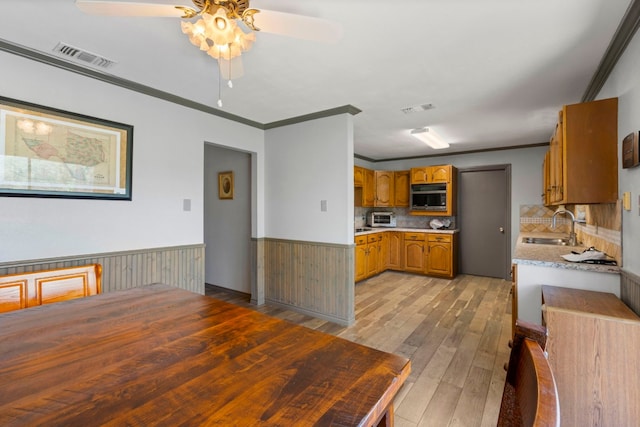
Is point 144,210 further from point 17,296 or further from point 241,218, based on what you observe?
point 241,218

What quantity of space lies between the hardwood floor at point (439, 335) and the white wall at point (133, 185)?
1.72 metres

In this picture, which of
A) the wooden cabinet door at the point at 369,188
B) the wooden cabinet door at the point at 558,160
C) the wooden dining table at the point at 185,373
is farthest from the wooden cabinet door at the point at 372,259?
the wooden dining table at the point at 185,373

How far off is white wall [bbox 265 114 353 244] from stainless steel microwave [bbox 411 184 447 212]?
2.90 meters

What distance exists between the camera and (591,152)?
2064 mm

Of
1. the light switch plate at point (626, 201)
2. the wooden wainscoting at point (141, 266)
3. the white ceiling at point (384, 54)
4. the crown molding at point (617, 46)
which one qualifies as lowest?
the wooden wainscoting at point (141, 266)

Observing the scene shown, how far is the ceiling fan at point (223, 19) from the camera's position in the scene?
1.31 m

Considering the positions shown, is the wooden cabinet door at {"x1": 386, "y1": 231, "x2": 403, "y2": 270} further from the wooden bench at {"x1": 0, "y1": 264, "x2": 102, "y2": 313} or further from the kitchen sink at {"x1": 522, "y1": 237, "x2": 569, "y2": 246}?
the wooden bench at {"x1": 0, "y1": 264, "x2": 102, "y2": 313}

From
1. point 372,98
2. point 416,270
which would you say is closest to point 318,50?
point 372,98

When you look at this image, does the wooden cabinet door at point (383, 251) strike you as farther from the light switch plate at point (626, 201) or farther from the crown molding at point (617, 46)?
the light switch plate at point (626, 201)

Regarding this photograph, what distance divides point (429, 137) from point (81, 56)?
3.96 metres

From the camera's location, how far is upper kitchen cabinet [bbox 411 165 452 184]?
5383 millimetres

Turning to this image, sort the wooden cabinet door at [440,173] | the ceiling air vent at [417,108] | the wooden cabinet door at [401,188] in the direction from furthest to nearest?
the wooden cabinet door at [401,188] → the wooden cabinet door at [440,173] → the ceiling air vent at [417,108]

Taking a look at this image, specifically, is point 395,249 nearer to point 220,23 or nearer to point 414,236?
point 414,236

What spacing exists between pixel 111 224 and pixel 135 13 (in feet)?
5.88
